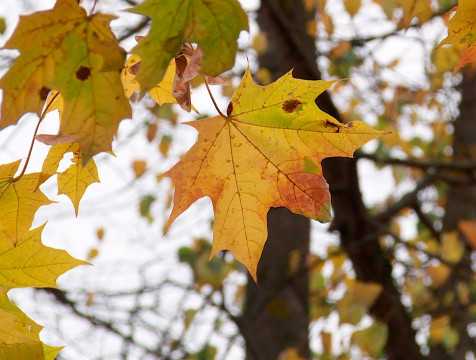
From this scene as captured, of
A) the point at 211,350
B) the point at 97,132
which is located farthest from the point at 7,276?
the point at 211,350

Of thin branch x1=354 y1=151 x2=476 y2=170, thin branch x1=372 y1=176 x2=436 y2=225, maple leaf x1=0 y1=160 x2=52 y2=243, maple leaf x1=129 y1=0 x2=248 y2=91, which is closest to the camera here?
maple leaf x1=129 y1=0 x2=248 y2=91

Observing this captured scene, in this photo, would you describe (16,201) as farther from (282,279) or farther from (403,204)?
(403,204)

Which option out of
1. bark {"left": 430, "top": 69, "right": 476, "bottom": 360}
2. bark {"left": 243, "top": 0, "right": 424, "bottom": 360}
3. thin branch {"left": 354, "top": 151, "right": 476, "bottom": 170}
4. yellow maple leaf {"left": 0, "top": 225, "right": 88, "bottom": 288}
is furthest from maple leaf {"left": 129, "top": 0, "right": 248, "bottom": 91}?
bark {"left": 430, "top": 69, "right": 476, "bottom": 360}

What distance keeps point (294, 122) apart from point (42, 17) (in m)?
0.48

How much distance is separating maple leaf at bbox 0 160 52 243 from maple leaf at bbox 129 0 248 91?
1.39 ft

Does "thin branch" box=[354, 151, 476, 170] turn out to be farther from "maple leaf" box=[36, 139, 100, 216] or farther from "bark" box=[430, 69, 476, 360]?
"maple leaf" box=[36, 139, 100, 216]

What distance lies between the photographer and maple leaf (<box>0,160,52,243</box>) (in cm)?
105

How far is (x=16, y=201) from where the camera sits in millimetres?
1055

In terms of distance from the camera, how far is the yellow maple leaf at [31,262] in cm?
108

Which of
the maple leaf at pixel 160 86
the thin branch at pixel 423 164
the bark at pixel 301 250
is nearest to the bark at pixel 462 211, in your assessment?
the thin branch at pixel 423 164

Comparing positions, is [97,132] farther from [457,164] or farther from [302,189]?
[457,164]

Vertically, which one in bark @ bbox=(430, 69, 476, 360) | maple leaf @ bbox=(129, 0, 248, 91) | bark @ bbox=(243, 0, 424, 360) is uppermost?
maple leaf @ bbox=(129, 0, 248, 91)

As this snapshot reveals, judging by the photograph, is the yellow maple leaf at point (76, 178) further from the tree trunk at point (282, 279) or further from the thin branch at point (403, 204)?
the thin branch at point (403, 204)

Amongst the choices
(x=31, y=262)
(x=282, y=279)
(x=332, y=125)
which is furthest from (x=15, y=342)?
(x=282, y=279)
